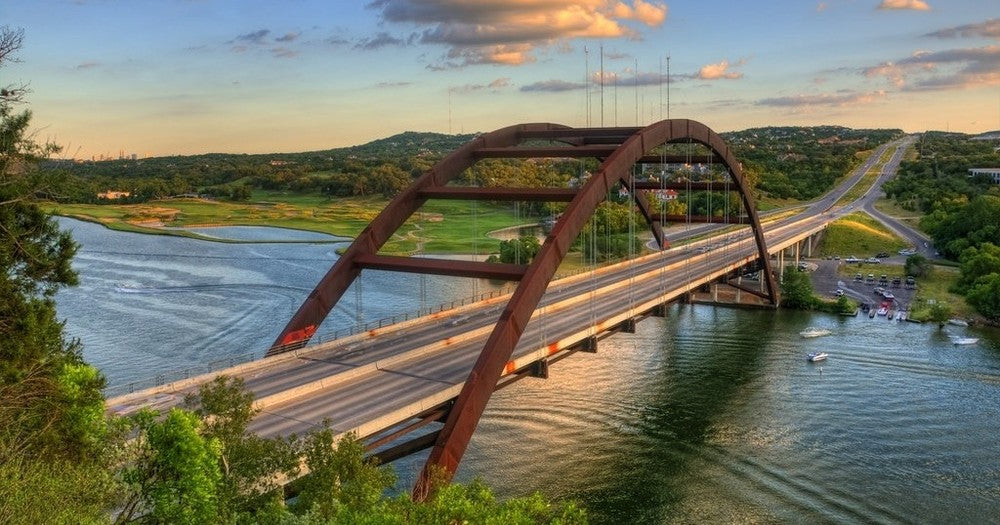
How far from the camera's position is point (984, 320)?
210ft

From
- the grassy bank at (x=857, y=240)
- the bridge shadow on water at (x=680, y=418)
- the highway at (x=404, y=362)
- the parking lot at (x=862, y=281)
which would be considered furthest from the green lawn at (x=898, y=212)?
the highway at (x=404, y=362)

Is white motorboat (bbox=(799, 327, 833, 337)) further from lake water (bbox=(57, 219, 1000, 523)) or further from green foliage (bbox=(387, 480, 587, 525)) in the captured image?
green foliage (bbox=(387, 480, 587, 525))

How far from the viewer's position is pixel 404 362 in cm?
3194

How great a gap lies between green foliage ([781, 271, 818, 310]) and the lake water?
8.77ft

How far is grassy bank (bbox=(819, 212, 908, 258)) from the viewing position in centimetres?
9675

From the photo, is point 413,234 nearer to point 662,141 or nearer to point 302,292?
point 302,292

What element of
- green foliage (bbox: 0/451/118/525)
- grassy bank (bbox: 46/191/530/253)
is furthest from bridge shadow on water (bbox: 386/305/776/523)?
grassy bank (bbox: 46/191/530/253)

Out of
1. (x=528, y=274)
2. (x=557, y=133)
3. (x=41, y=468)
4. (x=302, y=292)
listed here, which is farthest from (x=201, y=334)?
(x=41, y=468)

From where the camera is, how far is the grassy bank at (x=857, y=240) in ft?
317

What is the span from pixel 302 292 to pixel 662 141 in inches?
1665

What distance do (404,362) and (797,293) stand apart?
53.0 metres

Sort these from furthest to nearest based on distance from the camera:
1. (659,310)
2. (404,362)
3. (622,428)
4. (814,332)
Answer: (814,332) → (659,310) → (622,428) → (404,362)

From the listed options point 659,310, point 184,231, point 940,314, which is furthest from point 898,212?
point 184,231

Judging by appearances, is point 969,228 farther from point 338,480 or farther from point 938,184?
point 338,480
